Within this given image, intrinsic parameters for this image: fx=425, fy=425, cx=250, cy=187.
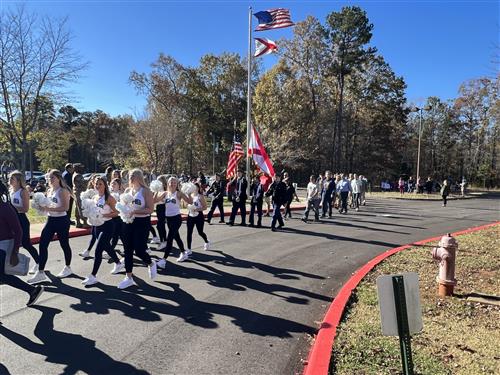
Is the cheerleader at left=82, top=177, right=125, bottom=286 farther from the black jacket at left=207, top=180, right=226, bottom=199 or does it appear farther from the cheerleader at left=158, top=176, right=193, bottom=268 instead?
the black jacket at left=207, top=180, right=226, bottom=199

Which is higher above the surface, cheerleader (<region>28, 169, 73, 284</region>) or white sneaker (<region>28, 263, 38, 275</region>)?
cheerleader (<region>28, 169, 73, 284</region>)

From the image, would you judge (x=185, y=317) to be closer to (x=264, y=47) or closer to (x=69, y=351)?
(x=69, y=351)

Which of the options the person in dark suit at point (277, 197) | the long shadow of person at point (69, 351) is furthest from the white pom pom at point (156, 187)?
the person in dark suit at point (277, 197)

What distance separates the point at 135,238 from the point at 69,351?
2.54 m

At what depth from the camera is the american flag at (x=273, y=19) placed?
21466 mm

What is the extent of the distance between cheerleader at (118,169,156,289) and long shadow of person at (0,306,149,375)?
165 cm

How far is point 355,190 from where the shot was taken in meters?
21.2

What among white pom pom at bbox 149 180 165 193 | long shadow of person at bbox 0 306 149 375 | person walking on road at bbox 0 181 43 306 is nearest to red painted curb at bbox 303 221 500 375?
long shadow of person at bbox 0 306 149 375

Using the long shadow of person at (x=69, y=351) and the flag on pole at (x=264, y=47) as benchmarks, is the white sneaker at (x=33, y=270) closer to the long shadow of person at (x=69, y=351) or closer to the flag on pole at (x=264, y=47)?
the long shadow of person at (x=69, y=351)

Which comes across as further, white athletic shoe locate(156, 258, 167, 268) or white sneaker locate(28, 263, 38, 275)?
white athletic shoe locate(156, 258, 167, 268)

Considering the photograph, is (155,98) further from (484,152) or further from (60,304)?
(484,152)

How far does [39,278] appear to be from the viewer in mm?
6941

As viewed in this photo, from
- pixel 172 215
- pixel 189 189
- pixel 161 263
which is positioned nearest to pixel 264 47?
pixel 189 189

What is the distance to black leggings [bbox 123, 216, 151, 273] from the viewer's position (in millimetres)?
6688
